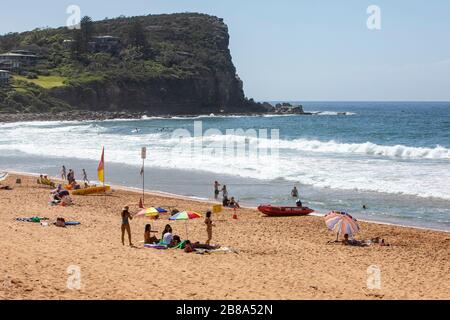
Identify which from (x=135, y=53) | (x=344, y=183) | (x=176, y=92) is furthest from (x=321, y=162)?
(x=135, y=53)

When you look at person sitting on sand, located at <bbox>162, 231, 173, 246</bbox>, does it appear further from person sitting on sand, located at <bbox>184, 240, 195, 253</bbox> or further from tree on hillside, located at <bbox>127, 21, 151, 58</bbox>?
tree on hillside, located at <bbox>127, 21, 151, 58</bbox>

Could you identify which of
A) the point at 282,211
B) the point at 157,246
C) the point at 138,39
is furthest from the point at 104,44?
the point at 157,246

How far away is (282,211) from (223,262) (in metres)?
8.29

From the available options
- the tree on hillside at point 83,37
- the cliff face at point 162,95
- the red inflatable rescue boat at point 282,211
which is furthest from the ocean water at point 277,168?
the tree on hillside at point 83,37

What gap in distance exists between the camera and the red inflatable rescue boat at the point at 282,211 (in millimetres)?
22312

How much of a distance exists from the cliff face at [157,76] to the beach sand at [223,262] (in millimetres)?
95038

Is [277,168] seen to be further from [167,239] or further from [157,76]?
[157,76]

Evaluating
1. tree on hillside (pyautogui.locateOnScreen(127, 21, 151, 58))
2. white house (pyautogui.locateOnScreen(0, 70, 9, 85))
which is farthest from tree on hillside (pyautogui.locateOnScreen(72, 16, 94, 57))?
white house (pyautogui.locateOnScreen(0, 70, 9, 85))

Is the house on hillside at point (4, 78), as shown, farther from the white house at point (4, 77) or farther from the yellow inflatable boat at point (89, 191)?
the yellow inflatable boat at point (89, 191)

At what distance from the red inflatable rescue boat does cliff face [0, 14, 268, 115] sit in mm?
92570

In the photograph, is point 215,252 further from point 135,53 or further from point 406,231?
point 135,53

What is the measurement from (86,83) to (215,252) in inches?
4199

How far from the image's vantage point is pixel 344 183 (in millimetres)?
29766

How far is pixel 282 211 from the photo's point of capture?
22422 millimetres
